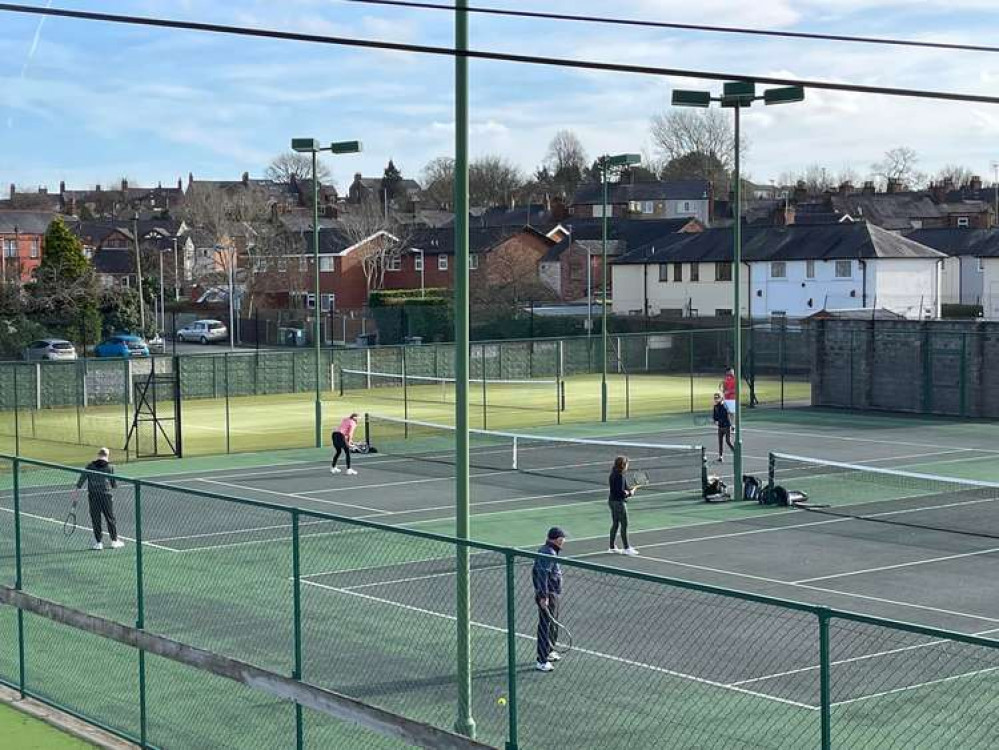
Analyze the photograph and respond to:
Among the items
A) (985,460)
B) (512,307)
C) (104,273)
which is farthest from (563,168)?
(985,460)

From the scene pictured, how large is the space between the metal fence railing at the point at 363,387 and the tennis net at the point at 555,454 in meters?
3.10

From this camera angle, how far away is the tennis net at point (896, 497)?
27.0 m

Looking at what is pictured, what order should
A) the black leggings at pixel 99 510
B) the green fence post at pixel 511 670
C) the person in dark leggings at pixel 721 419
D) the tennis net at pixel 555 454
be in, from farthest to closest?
the person in dark leggings at pixel 721 419, the tennis net at pixel 555 454, the black leggings at pixel 99 510, the green fence post at pixel 511 670

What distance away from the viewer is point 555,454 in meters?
38.3

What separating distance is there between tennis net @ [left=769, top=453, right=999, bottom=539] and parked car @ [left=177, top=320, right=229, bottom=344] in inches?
2510

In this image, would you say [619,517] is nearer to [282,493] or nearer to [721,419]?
[282,493]

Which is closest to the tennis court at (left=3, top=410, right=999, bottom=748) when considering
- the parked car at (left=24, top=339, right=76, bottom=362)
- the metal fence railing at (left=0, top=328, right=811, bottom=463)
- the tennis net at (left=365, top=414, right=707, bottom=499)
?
the tennis net at (left=365, top=414, right=707, bottom=499)

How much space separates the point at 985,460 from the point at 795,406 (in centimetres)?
→ 1589

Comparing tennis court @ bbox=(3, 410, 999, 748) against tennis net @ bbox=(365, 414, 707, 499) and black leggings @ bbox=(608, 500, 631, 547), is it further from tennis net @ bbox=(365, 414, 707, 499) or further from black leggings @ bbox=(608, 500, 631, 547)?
black leggings @ bbox=(608, 500, 631, 547)

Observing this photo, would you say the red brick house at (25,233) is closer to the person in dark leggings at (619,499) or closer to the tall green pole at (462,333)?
the person in dark leggings at (619,499)

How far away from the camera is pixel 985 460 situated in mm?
36844

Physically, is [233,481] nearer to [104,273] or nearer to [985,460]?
[985,460]

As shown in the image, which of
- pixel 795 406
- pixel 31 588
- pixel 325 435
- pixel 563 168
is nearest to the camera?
pixel 31 588

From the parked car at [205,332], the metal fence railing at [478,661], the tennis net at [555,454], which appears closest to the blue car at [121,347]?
the parked car at [205,332]
